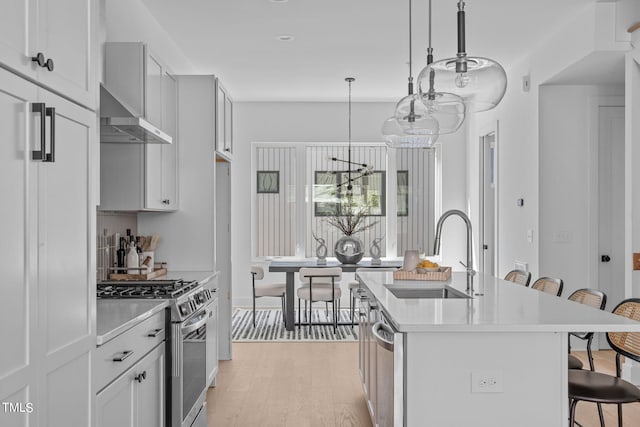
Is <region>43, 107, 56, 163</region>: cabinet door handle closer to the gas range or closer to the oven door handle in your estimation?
the gas range

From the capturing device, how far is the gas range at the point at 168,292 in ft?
10.3

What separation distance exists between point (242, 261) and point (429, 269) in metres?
5.00

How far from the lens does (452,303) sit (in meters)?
2.85

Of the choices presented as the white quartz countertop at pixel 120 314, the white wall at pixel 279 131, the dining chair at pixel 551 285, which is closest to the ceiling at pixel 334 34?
the white wall at pixel 279 131

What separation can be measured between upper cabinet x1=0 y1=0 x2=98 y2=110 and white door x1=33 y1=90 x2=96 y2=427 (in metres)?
0.07

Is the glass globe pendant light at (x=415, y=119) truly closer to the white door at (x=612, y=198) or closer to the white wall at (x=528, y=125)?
the white wall at (x=528, y=125)

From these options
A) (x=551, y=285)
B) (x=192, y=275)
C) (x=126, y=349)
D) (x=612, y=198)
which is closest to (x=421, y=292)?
(x=551, y=285)

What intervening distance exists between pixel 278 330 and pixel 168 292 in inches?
147

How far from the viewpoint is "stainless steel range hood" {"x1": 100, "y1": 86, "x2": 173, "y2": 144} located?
9.52 ft

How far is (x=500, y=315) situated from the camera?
251 centimetres

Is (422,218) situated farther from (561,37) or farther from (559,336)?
(559,336)

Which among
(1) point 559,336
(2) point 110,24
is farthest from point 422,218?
(1) point 559,336

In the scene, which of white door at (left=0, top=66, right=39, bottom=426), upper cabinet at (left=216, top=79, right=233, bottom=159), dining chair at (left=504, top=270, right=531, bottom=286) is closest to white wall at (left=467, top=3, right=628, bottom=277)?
dining chair at (left=504, top=270, right=531, bottom=286)

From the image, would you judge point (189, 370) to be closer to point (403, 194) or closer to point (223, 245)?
point (223, 245)
